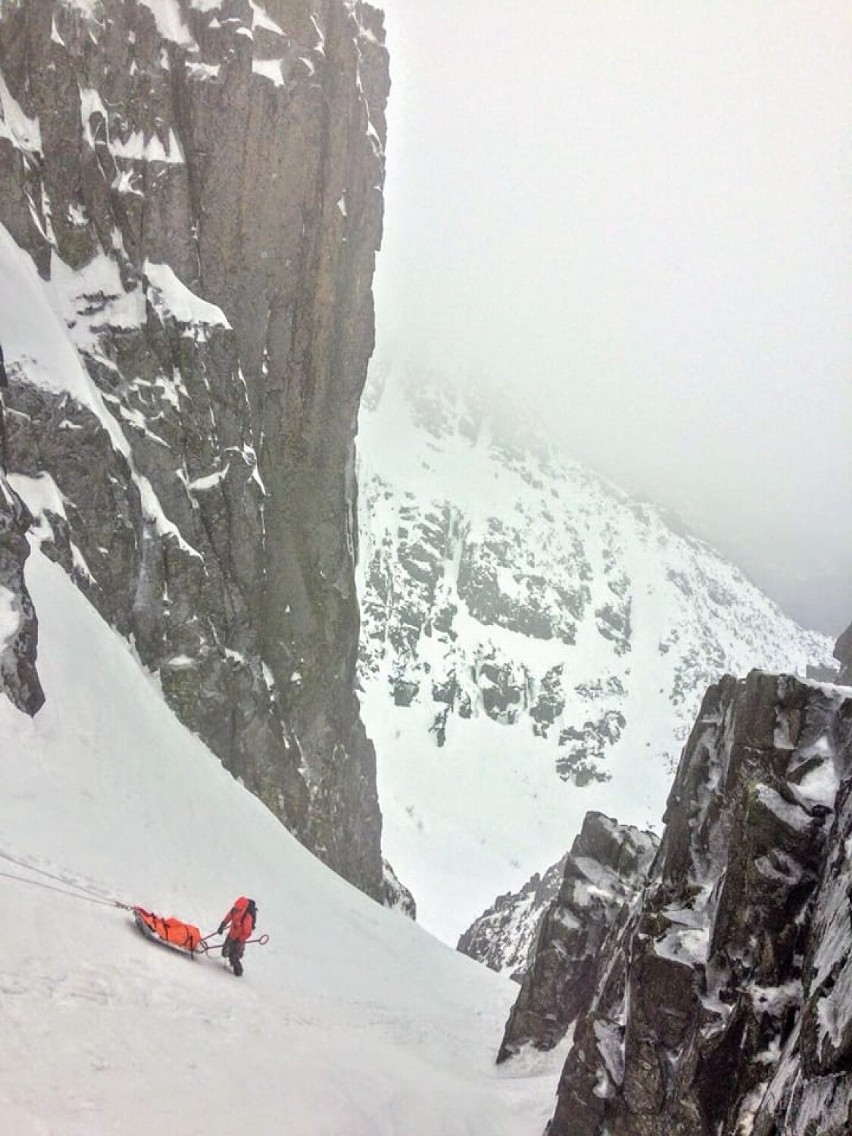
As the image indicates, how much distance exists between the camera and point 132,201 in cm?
4306

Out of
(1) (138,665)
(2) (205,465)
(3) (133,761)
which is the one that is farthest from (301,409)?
(3) (133,761)

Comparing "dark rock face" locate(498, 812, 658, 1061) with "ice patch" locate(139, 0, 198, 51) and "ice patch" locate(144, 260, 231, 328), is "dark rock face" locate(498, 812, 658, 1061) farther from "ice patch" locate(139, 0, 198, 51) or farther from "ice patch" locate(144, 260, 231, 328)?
"ice patch" locate(139, 0, 198, 51)

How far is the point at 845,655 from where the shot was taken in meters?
42.6

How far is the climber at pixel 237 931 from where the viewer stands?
1978cm

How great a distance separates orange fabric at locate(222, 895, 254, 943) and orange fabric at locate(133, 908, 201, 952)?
3.04 feet

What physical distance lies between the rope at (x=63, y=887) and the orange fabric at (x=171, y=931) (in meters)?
0.65

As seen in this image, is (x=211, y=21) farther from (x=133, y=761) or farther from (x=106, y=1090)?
(x=106, y=1090)

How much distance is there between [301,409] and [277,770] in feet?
70.0

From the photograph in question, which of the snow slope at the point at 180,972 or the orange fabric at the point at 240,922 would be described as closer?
the snow slope at the point at 180,972

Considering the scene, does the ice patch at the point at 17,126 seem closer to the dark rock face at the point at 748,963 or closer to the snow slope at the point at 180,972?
the snow slope at the point at 180,972

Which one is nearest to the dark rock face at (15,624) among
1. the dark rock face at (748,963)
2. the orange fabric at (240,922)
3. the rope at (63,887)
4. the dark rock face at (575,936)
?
the rope at (63,887)

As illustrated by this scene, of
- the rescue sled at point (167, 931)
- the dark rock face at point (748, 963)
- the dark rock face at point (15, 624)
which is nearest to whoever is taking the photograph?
the dark rock face at point (748, 963)

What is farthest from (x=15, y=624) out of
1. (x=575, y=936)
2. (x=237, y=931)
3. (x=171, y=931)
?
(x=575, y=936)

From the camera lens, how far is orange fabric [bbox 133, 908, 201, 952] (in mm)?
17906
